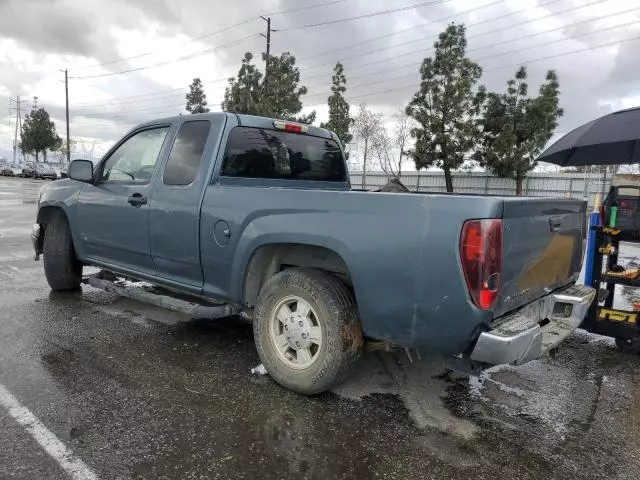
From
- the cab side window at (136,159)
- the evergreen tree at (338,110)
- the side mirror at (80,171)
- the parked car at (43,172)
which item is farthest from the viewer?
the parked car at (43,172)

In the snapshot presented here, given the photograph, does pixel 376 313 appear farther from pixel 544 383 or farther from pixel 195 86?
pixel 195 86

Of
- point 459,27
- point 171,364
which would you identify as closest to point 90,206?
point 171,364

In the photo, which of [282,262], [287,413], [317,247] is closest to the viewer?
[287,413]

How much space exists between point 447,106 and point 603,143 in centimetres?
2213

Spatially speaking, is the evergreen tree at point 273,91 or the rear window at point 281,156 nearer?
the rear window at point 281,156

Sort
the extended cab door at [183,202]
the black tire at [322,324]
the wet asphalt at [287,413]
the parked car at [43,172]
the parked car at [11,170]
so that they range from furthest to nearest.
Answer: the parked car at [11,170] < the parked car at [43,172] < the extended cab door at [183,202] < the black tire at [322,324] < the wet asphalt at [287,413]

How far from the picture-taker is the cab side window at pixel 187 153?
4.06 m

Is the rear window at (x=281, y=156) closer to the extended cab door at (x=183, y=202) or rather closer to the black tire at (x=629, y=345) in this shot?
the extended cab door at (x=183, y=202)

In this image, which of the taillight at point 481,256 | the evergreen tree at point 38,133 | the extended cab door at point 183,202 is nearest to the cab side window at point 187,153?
the extended cab door at point 183,202

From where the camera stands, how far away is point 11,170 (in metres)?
51.2

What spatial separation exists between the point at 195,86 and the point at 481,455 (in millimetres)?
46852

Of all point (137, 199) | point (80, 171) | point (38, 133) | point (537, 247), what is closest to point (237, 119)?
point (137, 199)

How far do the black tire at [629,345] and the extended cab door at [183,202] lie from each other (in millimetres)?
3820

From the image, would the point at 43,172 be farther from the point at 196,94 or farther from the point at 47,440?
the point at 47,440
